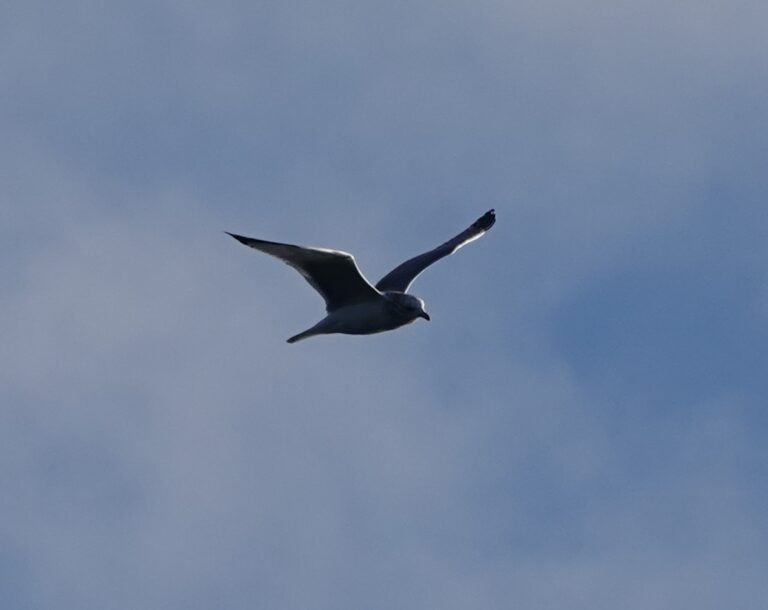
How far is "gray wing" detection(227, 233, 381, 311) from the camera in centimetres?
2891

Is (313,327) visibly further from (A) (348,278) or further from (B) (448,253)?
(B) (448,253)

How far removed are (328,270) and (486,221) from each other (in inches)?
366

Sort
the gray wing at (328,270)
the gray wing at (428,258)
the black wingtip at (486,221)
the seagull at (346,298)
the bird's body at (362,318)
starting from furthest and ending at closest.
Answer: the black wingtip at (486,221), the gray wing at (428,258), the bird's body at (362,318), the seagull at (346,298), the gray wing at (328,270)

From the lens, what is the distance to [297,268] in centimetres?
3022

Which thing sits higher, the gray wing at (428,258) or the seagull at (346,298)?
the gray wing at (428,258)

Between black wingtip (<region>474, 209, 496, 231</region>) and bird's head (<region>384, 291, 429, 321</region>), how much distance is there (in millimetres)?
7991

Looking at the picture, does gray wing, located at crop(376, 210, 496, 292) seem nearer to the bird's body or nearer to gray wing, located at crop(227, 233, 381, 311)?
the bird's body

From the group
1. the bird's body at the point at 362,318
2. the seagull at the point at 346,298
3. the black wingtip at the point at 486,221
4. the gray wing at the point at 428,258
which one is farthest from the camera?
the black wingtip at the point at 486,221

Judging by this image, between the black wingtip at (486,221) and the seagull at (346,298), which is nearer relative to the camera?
the seagull at (346,298)

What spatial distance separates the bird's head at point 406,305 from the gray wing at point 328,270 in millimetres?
311

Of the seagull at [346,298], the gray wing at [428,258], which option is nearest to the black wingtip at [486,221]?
the gray wing at [428,258]

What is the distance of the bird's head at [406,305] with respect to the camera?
30.4 metres

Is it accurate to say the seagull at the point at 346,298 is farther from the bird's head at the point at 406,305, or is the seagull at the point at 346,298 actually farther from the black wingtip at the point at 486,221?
the black wingtip at the point at 486,221

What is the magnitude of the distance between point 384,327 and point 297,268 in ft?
6.32
